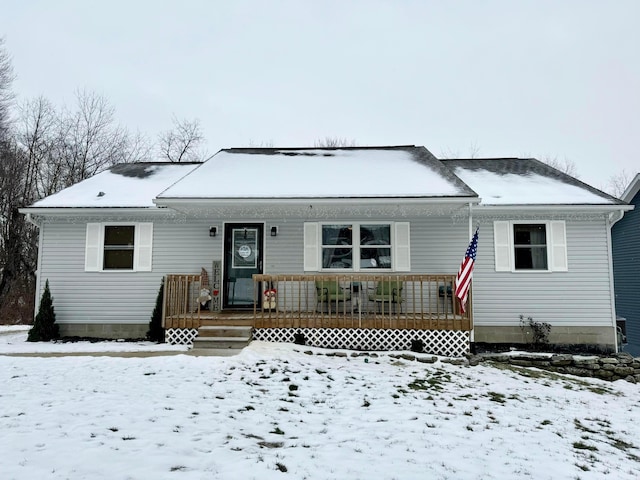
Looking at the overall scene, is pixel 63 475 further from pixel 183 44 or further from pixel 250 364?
pixel 183 44

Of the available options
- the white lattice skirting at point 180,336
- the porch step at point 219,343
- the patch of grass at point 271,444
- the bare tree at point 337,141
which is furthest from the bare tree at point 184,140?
the patch of grass at point 271,444

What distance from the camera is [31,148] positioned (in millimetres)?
19219

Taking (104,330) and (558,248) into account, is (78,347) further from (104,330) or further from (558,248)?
(558,248)

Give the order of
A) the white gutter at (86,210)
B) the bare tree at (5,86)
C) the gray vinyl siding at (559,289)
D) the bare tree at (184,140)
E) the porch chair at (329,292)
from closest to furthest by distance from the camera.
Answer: the porch chair at (329,292)
the gray vinyl siding at (559,289)
the white gutter at (86,210)
the bare tree at (5,86)
the bare tree at (184,140)

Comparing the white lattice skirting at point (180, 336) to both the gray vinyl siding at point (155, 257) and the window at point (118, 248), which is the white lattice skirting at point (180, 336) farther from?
the window at point (118, 248)

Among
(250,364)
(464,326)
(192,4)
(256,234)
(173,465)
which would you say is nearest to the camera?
(173,465)

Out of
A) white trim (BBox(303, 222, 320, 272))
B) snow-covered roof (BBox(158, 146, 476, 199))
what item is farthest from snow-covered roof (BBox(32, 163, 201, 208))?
white trim (BBox(303, 222, 320, 272))

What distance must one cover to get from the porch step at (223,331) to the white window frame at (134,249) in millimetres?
2668

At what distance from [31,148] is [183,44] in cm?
871

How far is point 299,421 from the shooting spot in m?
4.29

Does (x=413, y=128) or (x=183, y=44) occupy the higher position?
(x=413, y=128)

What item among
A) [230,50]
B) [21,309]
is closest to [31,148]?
[21,309]

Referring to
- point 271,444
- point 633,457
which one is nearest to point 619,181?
point 633,457

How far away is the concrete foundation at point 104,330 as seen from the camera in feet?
29.8
